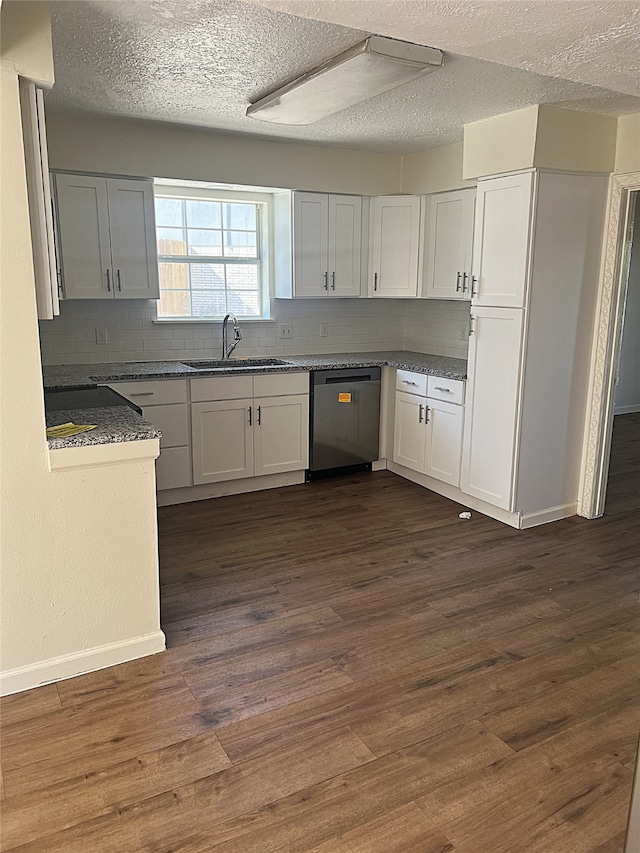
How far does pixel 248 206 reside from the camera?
5.20m

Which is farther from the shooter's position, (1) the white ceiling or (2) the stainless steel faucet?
(2) the stainless steel faucet

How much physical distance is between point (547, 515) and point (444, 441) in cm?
86

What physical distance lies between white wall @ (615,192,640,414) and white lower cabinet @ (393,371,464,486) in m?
3.43

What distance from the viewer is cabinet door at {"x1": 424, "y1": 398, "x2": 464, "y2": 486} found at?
4520 millimetres

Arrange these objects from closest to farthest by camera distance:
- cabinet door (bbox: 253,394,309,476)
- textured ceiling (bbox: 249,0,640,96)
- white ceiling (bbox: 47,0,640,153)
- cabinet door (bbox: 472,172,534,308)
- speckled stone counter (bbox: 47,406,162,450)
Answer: textured ceiling (bbox: 249,0,640,96) < white ceiling (bbox: 47,0,640,153) < speckled stone counter (bbox: 47,406,162,450) < cabinet door (bbox: 472,172,534,308) < cabinet door (bbox: 253,394,309,476)

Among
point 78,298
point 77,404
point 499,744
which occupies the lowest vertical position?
point 499,744

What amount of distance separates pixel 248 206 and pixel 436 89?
7.26 feet

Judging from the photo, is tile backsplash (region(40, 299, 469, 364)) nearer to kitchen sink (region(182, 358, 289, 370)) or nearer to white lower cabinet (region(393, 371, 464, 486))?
kitchen sink (region(182, 358, 289, 370))

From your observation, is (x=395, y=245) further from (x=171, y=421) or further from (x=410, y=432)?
(x=171, y=421)

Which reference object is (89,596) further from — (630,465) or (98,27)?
(630,465)

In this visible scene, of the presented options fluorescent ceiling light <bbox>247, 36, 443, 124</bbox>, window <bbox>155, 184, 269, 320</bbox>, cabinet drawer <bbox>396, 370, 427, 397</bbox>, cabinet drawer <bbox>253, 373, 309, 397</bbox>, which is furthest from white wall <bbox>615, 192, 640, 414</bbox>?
fluorescent ceiling light <bbox>247, 36, 443, 124</bbox>

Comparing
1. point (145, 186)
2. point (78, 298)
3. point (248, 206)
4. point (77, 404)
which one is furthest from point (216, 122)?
point (77, 404)

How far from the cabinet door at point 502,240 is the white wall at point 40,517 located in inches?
95.6

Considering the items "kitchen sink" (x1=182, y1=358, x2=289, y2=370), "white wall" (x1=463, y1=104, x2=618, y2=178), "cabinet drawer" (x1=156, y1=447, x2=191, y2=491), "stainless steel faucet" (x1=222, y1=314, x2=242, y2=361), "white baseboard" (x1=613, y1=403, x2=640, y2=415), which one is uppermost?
"white wall" (x1=463, y1=104, x2=618, y2=178)
